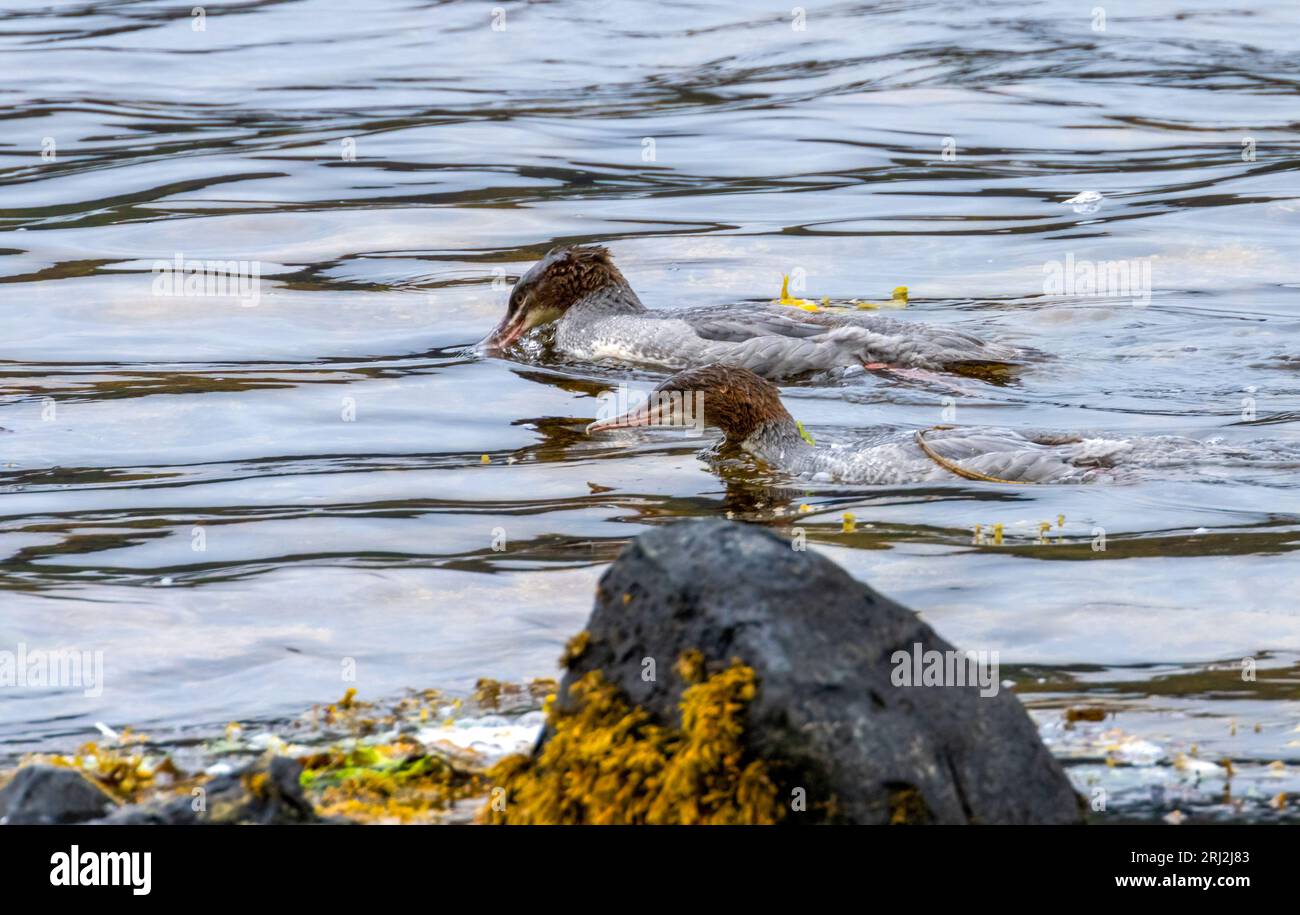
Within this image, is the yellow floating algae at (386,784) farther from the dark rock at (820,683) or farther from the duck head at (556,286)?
the duck head at (556,286)

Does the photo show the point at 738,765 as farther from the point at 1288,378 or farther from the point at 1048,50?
the point at 1048,50

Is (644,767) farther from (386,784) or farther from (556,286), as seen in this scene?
(556,286)

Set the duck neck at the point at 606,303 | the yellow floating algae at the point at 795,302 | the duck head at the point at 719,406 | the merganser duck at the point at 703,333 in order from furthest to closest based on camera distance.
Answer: the duck neck at the point at 606,303 → the yellow floating algae at the point at 795,302 → the merganser duck at the point at 703,333 → the duck head at the point at 719,406

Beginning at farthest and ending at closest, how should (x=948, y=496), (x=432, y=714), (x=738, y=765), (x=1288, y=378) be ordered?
(x=1288, y=378), (x=948, y=496), (x=432, y=714), (x=738, y=765)

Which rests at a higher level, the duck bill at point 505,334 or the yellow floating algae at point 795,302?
the yellow floating algae at point 795,302

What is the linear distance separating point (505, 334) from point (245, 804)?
32.0ft

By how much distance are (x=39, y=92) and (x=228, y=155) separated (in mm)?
5394

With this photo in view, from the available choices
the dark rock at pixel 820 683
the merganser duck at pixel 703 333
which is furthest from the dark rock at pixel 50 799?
the merganser duck at pixel 703 333

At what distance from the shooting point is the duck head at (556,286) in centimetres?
1442

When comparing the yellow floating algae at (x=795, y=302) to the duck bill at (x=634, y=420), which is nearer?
the duck bill at (x=634, y=420)

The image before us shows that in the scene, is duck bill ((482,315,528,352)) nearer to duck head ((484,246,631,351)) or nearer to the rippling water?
duck head ((484,246,631,351))

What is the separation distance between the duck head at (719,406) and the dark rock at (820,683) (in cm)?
588

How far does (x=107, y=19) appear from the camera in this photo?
102 ft
